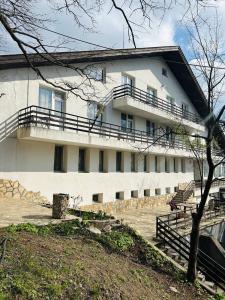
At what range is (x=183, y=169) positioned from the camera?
35750 mm

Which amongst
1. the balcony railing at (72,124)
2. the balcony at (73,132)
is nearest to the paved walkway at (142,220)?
the balcony at (73,132)

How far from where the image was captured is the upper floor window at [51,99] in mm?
19312

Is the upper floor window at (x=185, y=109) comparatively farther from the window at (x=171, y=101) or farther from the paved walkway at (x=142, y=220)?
the paved walkway at (x=142, y=220)

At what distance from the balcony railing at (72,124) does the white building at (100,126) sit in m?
0.05

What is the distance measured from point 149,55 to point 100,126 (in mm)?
10346

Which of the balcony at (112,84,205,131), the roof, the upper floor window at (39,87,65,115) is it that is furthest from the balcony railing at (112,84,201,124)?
the upper floor window at (39,87,65,115)

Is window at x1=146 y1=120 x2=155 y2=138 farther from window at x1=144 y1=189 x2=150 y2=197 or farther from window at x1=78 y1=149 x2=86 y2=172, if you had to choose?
window at x1=78 y1=149 x2=86 y2=172

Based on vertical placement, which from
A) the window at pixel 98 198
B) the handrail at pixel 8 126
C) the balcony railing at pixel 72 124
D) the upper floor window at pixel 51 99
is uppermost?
the upper floor window at pixel 51 99

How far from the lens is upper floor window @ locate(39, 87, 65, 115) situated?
19312 millimetres

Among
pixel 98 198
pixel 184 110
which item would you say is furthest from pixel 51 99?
pixel 184 110

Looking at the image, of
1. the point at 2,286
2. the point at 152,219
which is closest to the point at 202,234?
the point at 152,219

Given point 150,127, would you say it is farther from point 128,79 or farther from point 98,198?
point 98,198

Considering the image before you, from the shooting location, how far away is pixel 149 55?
93.7 feet

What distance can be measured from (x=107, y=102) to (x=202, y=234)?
438 inches
